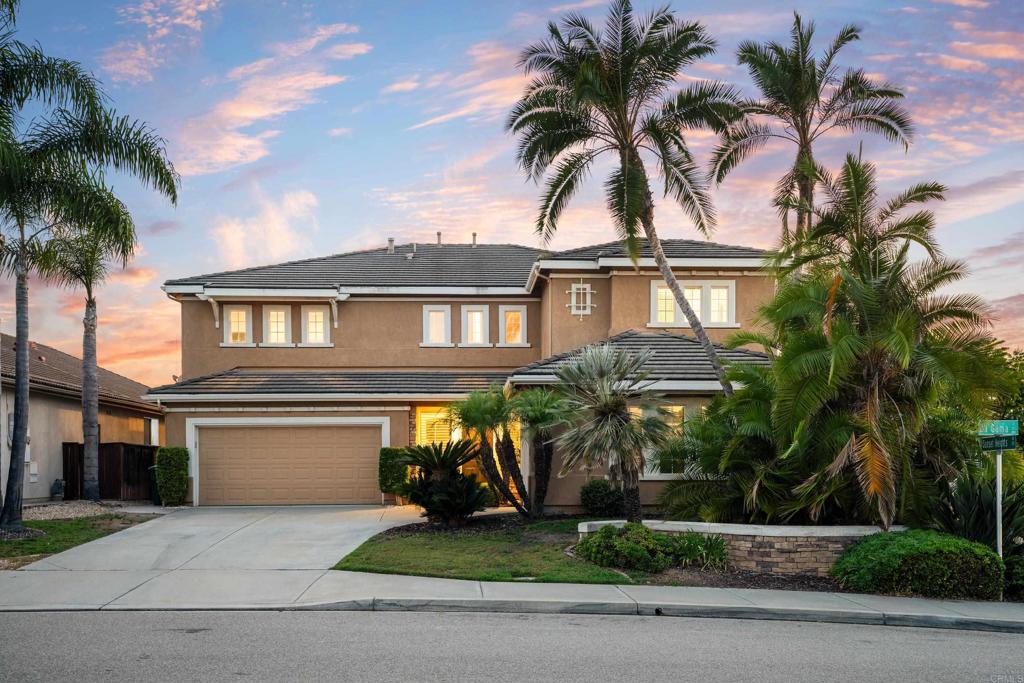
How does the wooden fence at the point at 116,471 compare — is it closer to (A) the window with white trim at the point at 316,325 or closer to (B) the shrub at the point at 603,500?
(A) the window with white trim at the point at 316,325

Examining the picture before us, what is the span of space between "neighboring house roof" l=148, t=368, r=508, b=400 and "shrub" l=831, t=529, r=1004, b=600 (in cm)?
1197

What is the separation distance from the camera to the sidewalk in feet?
36.2

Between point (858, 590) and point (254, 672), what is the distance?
869 centimetres

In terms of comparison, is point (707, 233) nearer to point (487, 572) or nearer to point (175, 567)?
point (487, 572)

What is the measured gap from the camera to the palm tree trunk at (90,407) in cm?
2323

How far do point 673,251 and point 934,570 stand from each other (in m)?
13.6

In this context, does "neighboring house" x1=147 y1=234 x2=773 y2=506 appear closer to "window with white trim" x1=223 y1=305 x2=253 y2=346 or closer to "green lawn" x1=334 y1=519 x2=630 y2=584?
"window with white trim" x1=223 y1=305 x2=253 y2=346

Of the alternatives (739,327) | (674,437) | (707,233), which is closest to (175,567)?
(674,437)

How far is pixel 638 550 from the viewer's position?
13.5 m

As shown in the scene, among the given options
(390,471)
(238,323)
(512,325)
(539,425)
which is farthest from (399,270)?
(539,425)

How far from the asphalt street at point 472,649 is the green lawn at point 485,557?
218cm

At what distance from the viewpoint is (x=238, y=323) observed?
2603cm

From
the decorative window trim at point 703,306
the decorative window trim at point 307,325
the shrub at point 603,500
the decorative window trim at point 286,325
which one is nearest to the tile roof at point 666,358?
the decorative window trim at point 703,306

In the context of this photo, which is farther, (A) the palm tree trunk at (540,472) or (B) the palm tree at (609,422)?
(A) the palm tree trunk at (540,472)
